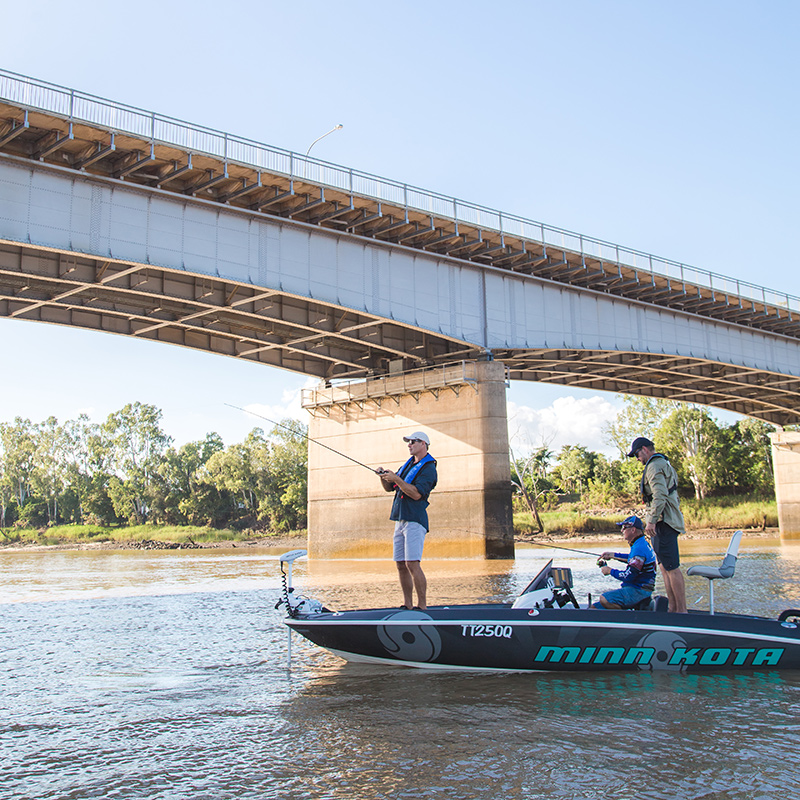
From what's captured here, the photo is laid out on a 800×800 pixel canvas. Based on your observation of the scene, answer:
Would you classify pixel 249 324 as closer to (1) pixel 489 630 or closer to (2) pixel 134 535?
(1) pixel 489 630

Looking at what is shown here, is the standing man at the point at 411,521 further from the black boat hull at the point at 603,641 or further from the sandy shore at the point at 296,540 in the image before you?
the sandy shore at the point at 296,540

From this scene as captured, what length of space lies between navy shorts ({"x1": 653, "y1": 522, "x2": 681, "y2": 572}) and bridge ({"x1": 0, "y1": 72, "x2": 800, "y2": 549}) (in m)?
15.9

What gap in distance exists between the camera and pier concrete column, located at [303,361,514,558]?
85.2ft

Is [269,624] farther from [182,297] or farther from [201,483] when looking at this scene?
[201,483]

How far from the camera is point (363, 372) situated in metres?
31.6

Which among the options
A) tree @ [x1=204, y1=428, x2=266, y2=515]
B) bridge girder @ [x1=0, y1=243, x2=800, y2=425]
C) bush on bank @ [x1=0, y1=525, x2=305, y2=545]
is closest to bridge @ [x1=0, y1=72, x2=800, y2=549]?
bridge girder @ [x1=0, y1=243, x2=800, y2=425]

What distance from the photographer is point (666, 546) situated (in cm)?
688

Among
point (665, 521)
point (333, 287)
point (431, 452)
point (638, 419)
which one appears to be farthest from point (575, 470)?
point (665, 521)

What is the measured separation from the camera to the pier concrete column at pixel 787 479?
4831 cm

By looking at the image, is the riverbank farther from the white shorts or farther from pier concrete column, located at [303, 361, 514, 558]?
the white shorts

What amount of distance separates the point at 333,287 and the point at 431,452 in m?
7.39

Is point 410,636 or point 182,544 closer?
point 410,636

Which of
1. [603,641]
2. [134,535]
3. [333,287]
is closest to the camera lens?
[603,641]

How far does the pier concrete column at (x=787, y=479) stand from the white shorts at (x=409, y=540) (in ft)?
155
